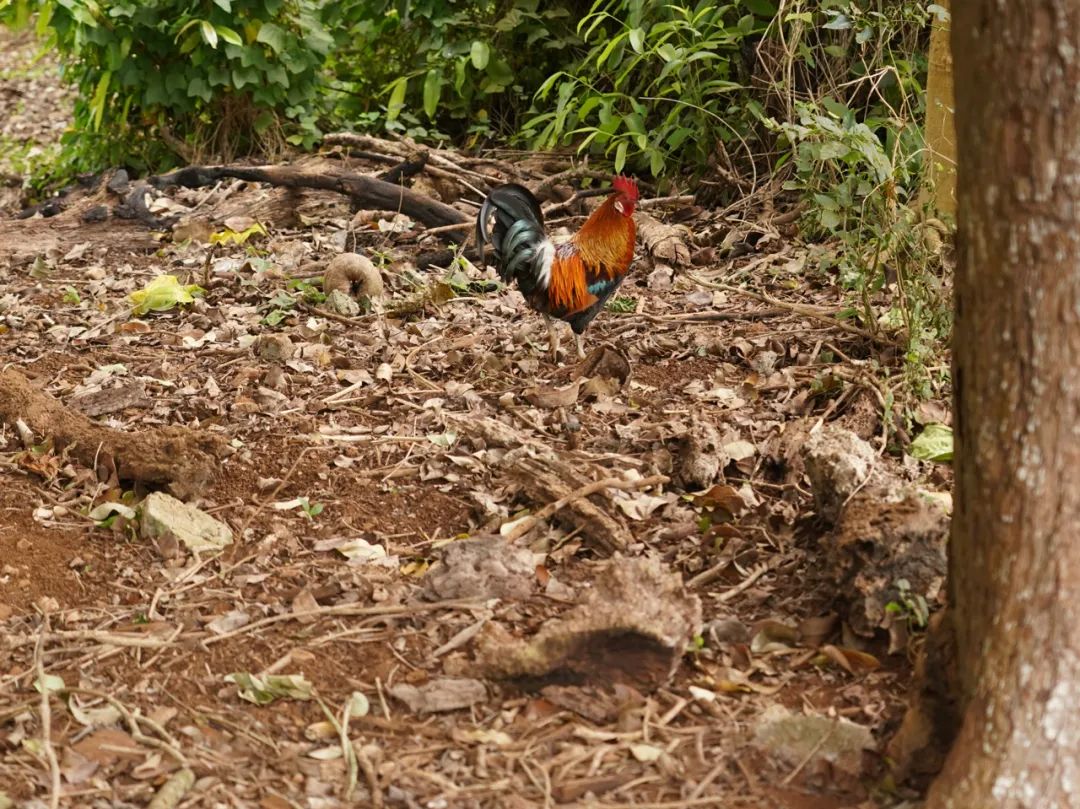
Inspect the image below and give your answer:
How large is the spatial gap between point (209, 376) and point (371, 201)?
222cm

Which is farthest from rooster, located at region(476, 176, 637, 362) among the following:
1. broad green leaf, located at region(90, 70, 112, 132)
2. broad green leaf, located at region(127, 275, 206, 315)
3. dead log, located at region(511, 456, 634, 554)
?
broad green leaf, located at region(90, 70, 112, 132)

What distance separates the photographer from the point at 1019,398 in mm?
2469

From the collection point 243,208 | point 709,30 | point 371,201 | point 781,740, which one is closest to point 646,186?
point 709,30

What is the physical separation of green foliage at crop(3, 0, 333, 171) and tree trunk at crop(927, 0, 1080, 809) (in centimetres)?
572

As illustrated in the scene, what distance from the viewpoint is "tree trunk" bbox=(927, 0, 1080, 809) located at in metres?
2.36

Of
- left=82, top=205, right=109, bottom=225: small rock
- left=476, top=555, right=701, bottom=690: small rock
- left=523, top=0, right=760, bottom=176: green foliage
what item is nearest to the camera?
left=476, top=555, right=701, bottom=690: small rock

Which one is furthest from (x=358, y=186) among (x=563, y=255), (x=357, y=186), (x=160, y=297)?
(x=563, y=255)

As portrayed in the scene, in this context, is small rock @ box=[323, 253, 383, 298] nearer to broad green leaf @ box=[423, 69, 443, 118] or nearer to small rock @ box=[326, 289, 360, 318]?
small rock @ box=[326, 289, 360, 318]

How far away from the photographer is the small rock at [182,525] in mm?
3791

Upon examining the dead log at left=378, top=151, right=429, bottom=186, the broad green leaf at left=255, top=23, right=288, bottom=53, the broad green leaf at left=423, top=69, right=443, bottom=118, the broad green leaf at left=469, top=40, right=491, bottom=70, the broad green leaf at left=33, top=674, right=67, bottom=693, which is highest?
the broad green leaf at left=255, top=23, right=288, bottom=53

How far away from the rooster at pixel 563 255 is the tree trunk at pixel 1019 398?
280 centimetres

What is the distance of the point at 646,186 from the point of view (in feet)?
24.4

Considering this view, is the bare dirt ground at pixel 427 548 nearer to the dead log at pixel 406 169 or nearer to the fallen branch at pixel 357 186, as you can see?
the fallen branch at pixel 357 186

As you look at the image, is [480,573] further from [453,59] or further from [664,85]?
[453,59]
